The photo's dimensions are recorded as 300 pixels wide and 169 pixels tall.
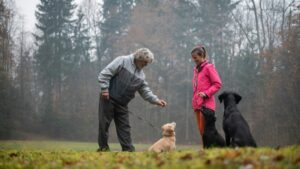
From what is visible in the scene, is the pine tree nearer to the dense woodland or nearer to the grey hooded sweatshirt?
the dense woodland

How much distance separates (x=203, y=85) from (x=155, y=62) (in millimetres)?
27922

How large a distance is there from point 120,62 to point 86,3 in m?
36.9

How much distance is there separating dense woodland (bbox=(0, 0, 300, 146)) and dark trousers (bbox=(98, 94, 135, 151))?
15.8 metres

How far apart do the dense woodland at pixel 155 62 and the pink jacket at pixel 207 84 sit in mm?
15899

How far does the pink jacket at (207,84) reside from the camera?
24.5 ft

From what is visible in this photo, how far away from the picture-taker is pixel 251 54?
32.1 metres

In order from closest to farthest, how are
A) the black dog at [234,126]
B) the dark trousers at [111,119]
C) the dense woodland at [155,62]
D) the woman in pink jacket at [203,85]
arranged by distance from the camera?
the black dog at [234,126], the woman in pink jacket at [203,85], the dark trousers at [111,119], the dense woodland at [155,62]

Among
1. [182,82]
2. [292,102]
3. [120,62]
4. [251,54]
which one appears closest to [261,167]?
[120,62]

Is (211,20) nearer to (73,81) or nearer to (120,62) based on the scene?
(73,81)

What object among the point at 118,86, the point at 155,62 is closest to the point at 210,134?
the point at 118,86

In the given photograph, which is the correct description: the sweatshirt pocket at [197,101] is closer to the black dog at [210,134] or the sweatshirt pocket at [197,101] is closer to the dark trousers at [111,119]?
the black dog at [210,134]

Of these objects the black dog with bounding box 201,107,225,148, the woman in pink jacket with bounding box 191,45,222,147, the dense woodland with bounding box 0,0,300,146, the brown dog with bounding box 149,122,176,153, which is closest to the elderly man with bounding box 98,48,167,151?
the brown dog with bounding box 149,122,176,153

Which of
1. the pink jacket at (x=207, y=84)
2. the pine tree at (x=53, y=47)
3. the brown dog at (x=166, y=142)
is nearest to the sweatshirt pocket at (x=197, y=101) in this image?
the pink jacket at (x=207, y=84)

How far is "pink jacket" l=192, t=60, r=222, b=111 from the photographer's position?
746 cm
